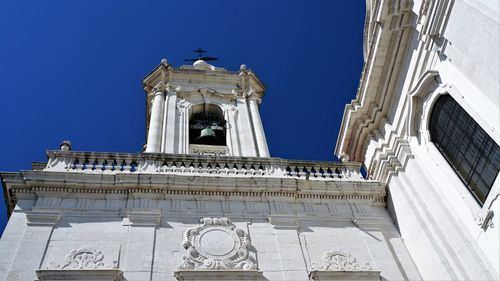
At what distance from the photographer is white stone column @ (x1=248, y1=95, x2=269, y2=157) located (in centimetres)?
1862

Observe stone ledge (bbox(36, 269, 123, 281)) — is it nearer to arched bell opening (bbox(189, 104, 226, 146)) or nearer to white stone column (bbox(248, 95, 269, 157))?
white stone column (bbox(248, 95, 269, 157))

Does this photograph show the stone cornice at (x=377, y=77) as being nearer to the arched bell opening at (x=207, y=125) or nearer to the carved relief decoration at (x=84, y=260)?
the arched bell opening at (x=207, y=125)

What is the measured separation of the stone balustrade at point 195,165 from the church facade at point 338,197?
1.2 inches

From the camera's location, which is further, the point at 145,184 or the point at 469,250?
the point at 145,184

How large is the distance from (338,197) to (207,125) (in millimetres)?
7525

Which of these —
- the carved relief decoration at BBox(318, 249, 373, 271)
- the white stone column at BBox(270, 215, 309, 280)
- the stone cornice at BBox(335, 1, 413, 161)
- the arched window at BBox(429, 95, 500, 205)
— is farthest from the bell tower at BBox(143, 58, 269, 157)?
the arched window at BBox(429, 95, 500, 205)

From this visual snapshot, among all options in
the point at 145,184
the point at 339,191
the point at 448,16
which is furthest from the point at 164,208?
the point at 448,16

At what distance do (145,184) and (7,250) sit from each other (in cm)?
310

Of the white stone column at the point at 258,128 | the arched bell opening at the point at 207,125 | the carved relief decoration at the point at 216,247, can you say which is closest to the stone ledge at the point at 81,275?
the carved relief decoration at the point at 216,247

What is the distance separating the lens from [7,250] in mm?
10914

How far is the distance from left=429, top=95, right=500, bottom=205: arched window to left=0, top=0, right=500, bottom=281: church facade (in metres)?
0.04

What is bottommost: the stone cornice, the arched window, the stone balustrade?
the arched window

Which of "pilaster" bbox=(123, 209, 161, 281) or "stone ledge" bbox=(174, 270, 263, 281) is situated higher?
"pilaster" bbox=(123, 209, 161, 281)

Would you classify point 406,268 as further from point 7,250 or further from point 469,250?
point 7,250
